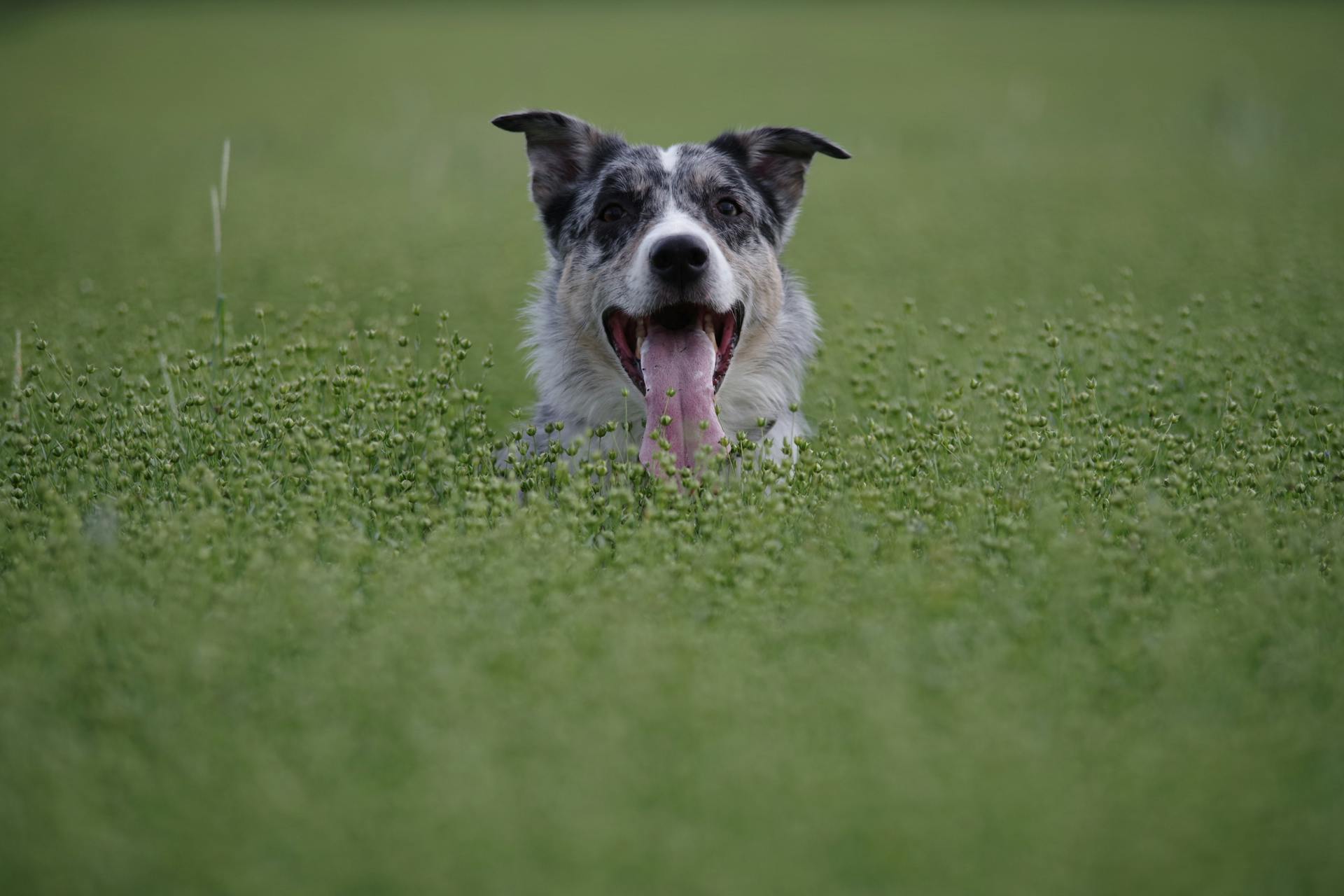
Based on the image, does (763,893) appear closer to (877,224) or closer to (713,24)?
(877,224)

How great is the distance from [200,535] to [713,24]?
157 ft

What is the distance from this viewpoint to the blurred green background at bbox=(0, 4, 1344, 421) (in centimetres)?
1061

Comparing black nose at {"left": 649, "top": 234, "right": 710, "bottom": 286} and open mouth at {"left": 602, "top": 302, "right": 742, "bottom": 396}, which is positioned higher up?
black nose at {"left": 649, "top": 234, "right": 710, "bottom": 286}

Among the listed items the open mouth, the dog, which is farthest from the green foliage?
the open mouth

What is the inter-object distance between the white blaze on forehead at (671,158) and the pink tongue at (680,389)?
3.48 ft

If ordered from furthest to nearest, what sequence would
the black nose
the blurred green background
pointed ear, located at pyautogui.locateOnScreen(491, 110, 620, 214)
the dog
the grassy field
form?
the blurred green background < pointed ear, located at pyautogui.locateOnScreen(491, 110, 620, 214) < the dog < the black nose < the grassy field

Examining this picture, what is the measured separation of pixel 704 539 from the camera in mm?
4656

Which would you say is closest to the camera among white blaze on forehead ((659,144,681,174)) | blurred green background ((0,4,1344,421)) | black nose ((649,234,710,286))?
black nose ((649,234,710,286))

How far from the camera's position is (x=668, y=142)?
20.2m

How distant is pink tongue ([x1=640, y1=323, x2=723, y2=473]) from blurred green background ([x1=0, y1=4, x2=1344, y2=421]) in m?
2.41

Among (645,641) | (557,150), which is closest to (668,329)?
(557,150)

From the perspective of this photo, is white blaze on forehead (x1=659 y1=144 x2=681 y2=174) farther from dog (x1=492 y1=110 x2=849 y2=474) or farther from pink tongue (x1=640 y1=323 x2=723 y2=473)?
pink tongue (x1=640 y1=323 x2=723 y2=473)

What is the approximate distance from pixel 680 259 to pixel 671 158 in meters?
1.18

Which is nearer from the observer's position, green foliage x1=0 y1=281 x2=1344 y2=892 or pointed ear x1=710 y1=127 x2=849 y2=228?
green foliage x1=0 y1=281 x2=1344 y2=892
